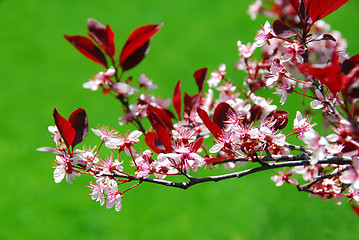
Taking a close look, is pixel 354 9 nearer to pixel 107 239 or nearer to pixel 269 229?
pixel 269 229

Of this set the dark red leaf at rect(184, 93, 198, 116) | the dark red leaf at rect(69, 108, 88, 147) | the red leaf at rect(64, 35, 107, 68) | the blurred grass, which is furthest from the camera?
the blurred grass

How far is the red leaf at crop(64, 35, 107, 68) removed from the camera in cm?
121

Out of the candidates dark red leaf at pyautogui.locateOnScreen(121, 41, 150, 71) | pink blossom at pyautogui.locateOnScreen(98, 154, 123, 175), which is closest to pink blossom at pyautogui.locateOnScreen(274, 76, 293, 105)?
pink blossom at pyautogui.locateOnScreen(98, 154, 123, 175)

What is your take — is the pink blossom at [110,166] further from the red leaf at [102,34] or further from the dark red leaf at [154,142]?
the red leaf at [102,34]

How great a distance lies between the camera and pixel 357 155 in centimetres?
73

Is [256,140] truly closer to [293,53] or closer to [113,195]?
[293,53]

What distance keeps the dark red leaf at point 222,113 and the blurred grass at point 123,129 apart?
1531 millimetres

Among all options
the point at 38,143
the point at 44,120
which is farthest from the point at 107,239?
the point at 44,120

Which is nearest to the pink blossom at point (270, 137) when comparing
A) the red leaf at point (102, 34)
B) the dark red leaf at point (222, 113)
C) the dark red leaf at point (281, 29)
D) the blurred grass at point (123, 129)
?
the dark red leaf at point (222, 113)

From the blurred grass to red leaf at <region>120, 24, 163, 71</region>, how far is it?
150cm

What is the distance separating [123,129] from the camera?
3.70 m

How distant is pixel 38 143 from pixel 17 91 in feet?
3.68

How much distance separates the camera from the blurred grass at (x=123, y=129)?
280 cm

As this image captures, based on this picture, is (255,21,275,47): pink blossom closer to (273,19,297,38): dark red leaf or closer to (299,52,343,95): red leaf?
(273,19,297,38): dark red leaf
